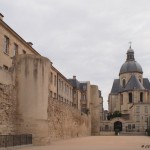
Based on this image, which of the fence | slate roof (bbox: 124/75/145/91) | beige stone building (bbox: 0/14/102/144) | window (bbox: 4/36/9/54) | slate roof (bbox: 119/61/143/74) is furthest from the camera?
slate roof (bbox: 119/61/143/74)

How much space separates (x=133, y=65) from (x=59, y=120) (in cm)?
8661

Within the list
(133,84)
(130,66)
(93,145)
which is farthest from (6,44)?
(130,66)

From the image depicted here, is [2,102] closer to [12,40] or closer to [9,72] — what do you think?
[9,72]

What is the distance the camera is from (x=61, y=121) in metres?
37.7

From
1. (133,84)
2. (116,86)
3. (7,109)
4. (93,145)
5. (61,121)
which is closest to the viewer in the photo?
(7,109)

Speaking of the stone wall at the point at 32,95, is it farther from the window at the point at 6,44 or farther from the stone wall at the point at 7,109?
the window at the point at 6,44

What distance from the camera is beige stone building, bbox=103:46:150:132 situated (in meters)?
97.4

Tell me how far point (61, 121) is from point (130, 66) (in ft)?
280

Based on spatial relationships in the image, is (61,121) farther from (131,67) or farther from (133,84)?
(131,67)

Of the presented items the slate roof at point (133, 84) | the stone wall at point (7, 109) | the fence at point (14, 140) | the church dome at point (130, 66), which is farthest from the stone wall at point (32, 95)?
the church dome at point (130, 66)

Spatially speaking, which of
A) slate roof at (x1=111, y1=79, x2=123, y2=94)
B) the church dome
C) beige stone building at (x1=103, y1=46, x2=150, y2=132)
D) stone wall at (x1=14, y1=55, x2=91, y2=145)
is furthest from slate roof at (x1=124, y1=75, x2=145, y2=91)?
stone wall at (x1=14, y1=55, x2=91, y2=145)

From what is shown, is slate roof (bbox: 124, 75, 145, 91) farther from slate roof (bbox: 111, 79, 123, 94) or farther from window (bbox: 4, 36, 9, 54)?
window (bbox: 4, 36, 9, 54)

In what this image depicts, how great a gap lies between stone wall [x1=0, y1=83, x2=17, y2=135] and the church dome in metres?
96.4

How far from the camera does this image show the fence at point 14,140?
19156 mm
